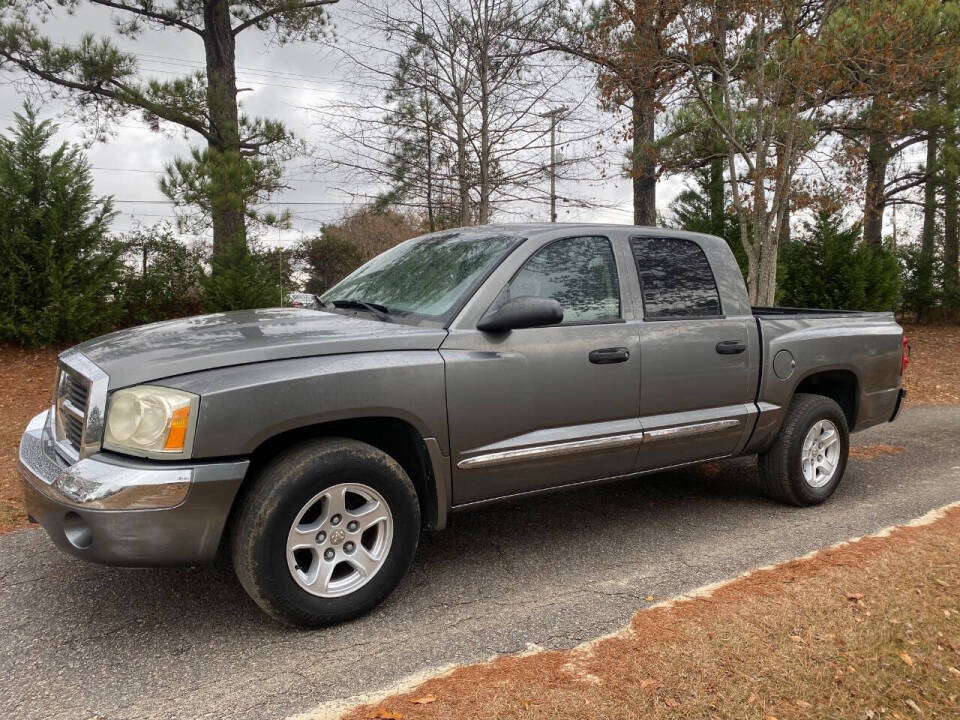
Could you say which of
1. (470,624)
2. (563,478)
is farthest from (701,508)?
(470,624)

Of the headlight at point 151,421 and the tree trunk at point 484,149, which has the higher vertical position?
the tree trunk at point 484,149

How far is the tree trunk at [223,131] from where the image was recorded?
35.2 ft

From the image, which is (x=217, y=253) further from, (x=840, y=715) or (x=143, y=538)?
(x=840, y=715)

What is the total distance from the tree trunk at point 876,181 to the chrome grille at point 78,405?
42.4ft

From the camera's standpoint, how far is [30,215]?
10375mm

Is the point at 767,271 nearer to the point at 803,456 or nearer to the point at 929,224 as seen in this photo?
the point at 803,456

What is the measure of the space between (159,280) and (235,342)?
32.6 feet

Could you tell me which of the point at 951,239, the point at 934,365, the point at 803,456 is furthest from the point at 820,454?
the point at 951,239

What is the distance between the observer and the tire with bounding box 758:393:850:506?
5012 millimetres

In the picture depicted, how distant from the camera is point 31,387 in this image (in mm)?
9539

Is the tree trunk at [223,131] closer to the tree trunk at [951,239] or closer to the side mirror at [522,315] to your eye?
the side mirror at [522,315]

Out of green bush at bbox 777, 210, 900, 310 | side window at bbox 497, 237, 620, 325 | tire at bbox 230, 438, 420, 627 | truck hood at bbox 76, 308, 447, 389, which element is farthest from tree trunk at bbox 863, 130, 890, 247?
tire at bbox 230, 438, 420, 627

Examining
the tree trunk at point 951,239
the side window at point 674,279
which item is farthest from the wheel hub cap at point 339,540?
the tree trunk at point 951,239

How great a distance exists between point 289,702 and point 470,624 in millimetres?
899
